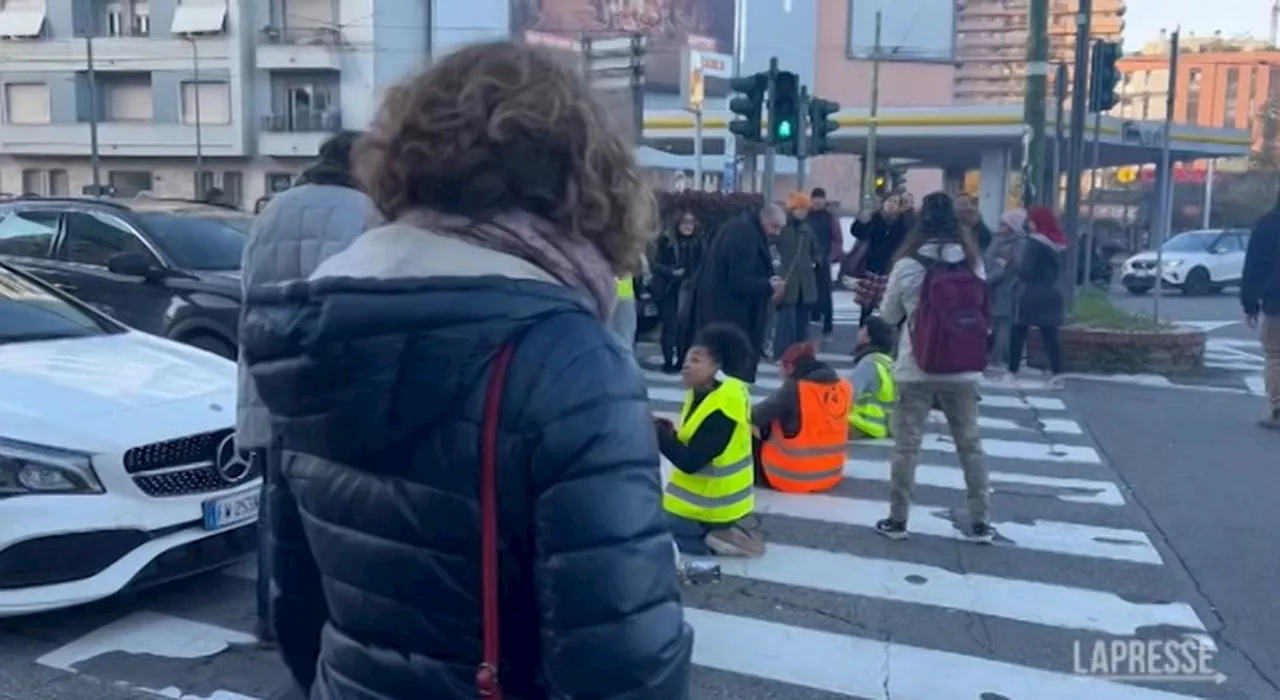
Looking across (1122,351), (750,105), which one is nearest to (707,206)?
(750,105)

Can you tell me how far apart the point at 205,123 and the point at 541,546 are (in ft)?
161

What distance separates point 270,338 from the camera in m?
1.82

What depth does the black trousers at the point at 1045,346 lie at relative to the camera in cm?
1278

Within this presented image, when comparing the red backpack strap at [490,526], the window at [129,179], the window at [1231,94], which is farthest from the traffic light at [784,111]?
the window at [1231,94]

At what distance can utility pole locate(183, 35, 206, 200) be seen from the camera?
47.1m

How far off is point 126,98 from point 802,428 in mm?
46596

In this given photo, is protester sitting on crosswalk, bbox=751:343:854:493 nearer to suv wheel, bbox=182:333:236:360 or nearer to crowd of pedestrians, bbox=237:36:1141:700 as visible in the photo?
suv wheel, bbox=182:333:236:360

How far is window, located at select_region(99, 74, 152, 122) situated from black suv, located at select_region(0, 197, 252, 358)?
131ft

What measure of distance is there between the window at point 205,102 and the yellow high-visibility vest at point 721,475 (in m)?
44.4

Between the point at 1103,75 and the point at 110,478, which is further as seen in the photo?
the point at 1103,75

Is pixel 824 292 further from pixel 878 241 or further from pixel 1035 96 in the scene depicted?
pixel 1035 96

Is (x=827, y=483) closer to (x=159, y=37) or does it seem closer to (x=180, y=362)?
(x=180, y=362)

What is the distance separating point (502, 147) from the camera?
1736 mm

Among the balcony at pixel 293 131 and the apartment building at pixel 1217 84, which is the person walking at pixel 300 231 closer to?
the balcony at pixel 293 131
